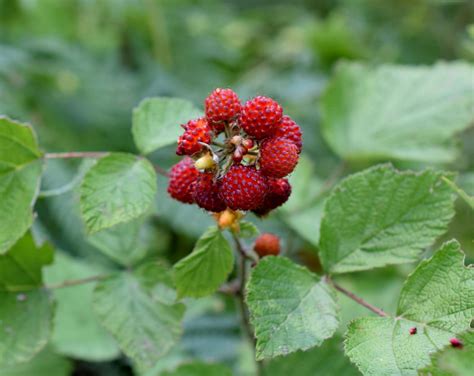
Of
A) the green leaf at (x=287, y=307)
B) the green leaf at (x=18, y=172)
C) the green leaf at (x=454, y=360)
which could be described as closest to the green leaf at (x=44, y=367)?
the green leaf at (x=18, y=172)

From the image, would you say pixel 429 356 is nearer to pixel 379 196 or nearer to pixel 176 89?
pixel 379 196

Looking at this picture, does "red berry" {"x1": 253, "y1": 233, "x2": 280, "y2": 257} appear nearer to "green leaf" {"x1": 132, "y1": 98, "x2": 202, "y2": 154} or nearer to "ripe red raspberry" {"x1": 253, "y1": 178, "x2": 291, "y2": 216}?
"ripe red raspberry" {"x1": 253, "y1": 178, "x2": 291, "y2": 216}

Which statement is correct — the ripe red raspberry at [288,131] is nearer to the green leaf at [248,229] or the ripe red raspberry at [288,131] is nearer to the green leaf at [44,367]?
the green leaf at [248,229]

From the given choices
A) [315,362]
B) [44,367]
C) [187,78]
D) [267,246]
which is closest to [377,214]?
[267,246]

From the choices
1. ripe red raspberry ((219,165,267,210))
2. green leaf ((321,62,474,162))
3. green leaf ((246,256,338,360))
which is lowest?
green leaf ((321,62,474,162))

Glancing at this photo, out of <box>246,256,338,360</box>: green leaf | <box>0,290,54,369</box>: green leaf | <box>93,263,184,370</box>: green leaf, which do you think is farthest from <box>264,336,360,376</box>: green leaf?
<box>0,290,54,369</box>: green leaf
